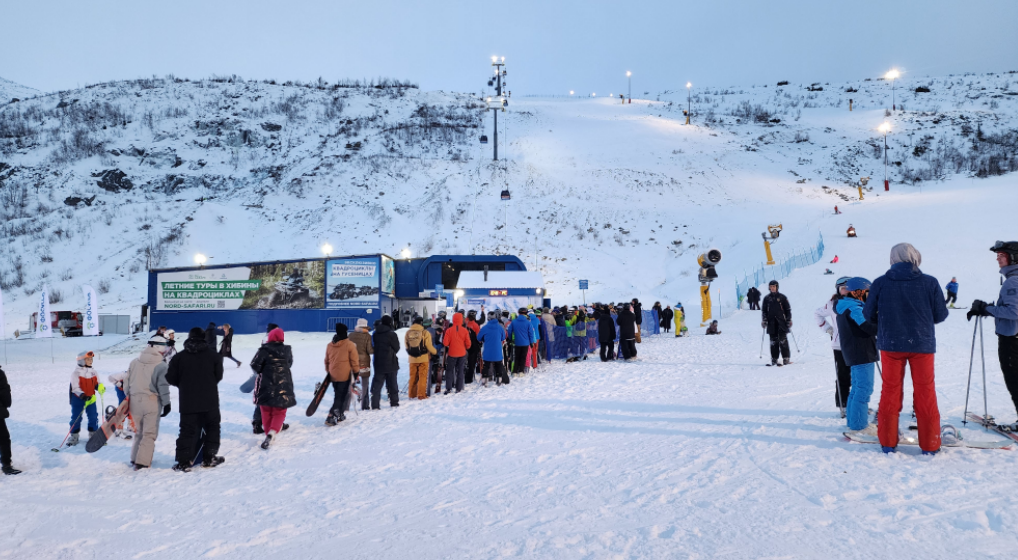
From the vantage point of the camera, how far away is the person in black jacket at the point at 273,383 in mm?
7219

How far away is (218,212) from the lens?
160 ft

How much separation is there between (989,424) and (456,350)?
817 centimetres

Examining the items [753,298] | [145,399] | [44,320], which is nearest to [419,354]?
[145,399]

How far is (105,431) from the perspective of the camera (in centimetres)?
634

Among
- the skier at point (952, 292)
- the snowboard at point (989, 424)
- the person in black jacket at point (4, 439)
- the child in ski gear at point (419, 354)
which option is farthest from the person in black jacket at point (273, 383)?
the skier at point (952, 292)

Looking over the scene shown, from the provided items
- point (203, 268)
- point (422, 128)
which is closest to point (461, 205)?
point (422, 128)

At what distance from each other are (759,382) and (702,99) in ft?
312

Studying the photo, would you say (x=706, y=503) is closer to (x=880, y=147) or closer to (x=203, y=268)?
(x=203, y=268)

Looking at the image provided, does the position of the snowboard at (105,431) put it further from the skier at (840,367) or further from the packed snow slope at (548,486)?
the skier at (840,367)

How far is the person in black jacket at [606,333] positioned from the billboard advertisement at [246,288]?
16098 millimetres

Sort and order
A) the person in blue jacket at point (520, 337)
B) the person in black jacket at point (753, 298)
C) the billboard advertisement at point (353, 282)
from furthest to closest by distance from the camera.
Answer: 1. the billboard advertisement at point (353, 282)
2. the person in black jacket at point (753, 298)
3. the person in blue jacket at point (520, 337)

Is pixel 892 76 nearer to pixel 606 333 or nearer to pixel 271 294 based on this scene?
pixel 606 333

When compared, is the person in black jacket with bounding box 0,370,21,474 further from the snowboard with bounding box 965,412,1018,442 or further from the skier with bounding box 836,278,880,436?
the snowboard with bounding box 965,412,1018,442

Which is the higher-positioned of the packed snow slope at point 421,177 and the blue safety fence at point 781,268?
the packed snow slope at point 421,177
